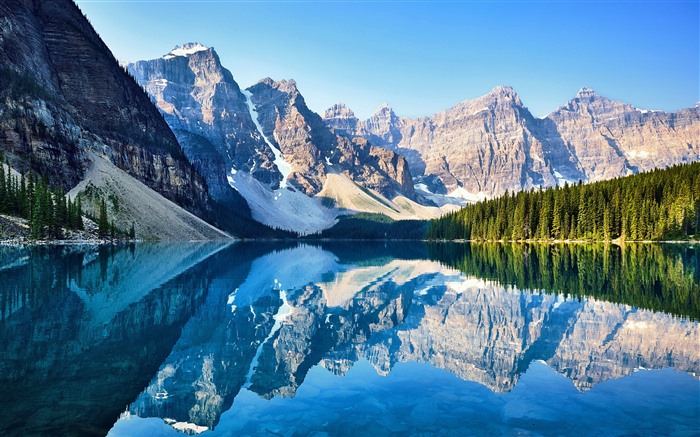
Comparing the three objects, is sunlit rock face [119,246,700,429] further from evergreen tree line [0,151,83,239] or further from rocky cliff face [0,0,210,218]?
rocky cliff face [0,0,210,218]

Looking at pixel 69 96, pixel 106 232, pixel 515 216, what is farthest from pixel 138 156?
pixel 515 216

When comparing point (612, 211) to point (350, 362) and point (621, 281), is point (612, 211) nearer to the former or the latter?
point (621, 281)

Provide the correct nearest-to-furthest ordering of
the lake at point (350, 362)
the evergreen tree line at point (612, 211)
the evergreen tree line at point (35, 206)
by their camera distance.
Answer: the lake at point (350, 362)
the evergreen tree line at point (35, 206)
the evergreen tree line at point (612, 211)

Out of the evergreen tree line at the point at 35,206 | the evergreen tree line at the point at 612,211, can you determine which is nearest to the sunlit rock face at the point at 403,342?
the evergreen tree line at the point at 35,206

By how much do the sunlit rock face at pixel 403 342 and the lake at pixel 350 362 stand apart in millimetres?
91

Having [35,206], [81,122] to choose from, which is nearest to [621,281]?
[35,206]

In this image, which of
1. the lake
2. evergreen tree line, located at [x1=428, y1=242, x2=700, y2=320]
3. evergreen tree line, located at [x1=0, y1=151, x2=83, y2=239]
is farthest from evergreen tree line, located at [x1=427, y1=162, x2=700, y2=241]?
evergreen tree line, located at [x1=0, y1=151, x2=83, y2=239]

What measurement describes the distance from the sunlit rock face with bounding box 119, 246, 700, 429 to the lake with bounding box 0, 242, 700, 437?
91 millimetres

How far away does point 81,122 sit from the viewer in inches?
5728

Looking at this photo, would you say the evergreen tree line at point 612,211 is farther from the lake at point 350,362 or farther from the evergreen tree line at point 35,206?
the evergreen tree line at point 35,206

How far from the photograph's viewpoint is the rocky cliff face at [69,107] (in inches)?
4663

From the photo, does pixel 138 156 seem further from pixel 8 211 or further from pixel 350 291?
pixel 350 291

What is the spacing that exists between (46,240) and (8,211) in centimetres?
904

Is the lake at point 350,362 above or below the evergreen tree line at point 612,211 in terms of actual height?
below
